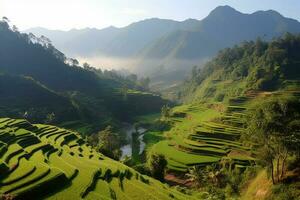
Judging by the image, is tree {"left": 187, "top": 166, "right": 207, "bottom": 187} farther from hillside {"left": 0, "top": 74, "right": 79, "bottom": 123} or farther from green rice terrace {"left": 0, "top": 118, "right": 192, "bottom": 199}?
hillside {"left": 0, "top": 74, "right": 79, "bottom": 123}

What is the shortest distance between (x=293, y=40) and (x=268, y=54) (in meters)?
14.7

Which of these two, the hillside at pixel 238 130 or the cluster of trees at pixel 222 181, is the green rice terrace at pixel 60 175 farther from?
the hillside at pixel 238 130

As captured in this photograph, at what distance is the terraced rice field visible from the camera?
5691 centimetres

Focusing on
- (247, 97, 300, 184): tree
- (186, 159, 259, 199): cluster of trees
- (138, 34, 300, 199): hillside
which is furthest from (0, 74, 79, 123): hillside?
(247, 97, 300, 184): tree

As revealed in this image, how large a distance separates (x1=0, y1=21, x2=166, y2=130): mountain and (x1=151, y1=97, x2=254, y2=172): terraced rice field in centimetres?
3305

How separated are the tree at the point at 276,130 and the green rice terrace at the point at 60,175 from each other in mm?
8742

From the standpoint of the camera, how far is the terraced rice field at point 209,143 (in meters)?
56.9

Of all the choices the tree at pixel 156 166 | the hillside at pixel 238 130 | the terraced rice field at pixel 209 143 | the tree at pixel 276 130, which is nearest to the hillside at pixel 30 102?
the hillside at pixel 238 130

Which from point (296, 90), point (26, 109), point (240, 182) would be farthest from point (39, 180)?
point (296, 90)

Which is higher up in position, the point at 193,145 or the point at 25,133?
the point at 25,133

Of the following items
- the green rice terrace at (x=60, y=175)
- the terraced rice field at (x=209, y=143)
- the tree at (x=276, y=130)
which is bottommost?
the terraced rice field at (x=209, y=143)

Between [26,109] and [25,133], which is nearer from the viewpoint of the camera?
[25,133]

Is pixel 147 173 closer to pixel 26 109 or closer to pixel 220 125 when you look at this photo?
pixel 220 125

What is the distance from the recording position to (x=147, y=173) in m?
49.8
